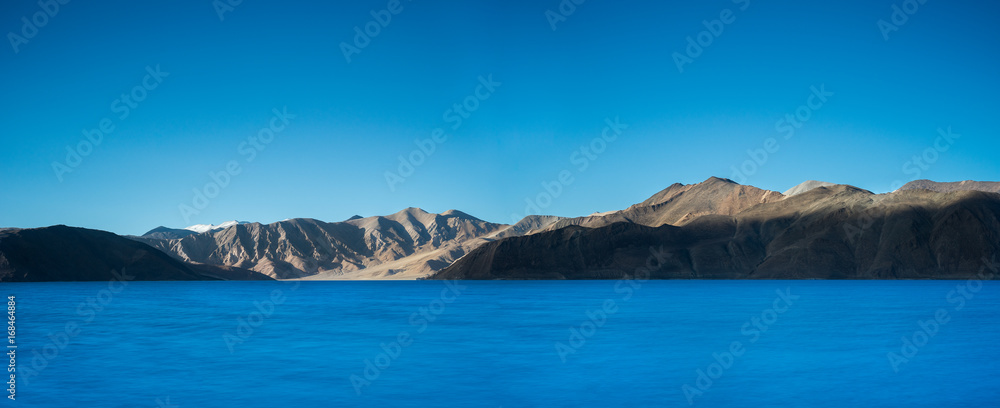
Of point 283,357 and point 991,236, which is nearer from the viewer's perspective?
point 283,357

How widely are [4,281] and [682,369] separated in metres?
217

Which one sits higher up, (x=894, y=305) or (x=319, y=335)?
(x=319, y=335)

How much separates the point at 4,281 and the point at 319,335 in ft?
624

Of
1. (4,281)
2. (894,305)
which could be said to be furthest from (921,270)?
(4,281)

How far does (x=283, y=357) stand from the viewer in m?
39.0

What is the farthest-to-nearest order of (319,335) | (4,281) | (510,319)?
(4,281) < (510,319) < (319,335)

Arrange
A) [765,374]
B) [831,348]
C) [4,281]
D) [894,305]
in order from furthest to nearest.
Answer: [4,281], [894,305], [831,348], [765,374]

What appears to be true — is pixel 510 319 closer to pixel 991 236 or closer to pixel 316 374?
pixel 316 374

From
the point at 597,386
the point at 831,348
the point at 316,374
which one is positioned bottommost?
the point at 831,348

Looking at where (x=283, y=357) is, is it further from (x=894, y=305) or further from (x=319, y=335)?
(x=894, y=305)

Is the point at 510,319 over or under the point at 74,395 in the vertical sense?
under

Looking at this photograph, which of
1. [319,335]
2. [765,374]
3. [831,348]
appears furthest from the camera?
[319,335]

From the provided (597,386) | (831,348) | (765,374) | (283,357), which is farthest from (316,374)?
(831,348)

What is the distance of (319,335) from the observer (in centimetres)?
5178
